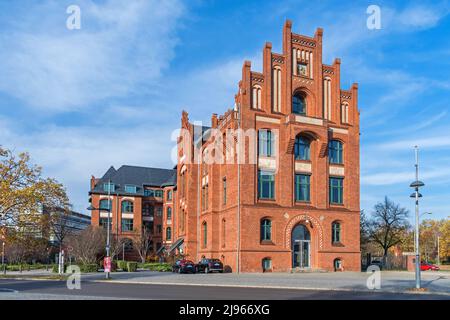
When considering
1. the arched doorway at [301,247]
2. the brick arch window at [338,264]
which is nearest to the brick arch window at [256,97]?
the arched doorway at [301,247]

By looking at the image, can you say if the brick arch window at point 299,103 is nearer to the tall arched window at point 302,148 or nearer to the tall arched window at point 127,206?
the tall arched window at point 302,148

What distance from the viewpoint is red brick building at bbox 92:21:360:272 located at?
134 feet

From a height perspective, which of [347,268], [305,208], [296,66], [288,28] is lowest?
[347,268]

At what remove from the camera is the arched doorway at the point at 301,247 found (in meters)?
42.3

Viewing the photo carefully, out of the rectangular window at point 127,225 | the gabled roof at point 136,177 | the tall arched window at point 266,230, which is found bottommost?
the rectangular window at point 127,225

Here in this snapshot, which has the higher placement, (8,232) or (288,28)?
(288,28)

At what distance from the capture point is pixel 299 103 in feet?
147

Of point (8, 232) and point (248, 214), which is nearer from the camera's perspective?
point (8, 232)

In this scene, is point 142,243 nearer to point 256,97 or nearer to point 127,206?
point 127,206

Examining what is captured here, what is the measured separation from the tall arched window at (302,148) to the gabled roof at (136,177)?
37366mm

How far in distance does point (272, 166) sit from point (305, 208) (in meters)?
4.74

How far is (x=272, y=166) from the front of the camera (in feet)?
138
